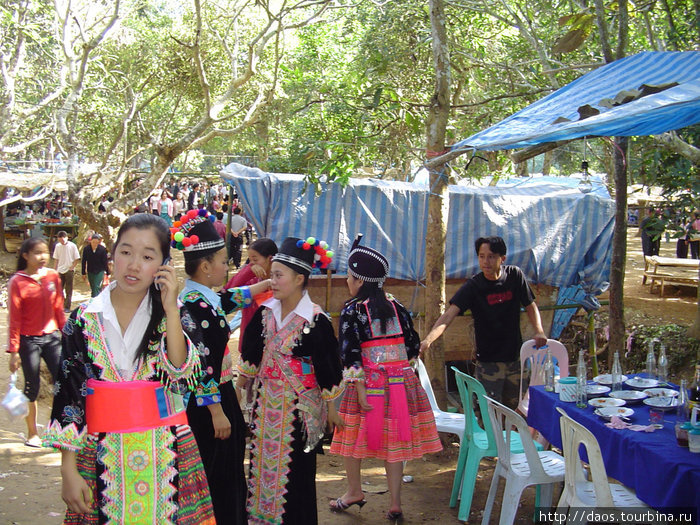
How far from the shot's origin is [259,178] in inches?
311

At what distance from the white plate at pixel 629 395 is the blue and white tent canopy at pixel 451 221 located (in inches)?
160

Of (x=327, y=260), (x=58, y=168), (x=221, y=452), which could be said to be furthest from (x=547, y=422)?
(x=58, y=168)

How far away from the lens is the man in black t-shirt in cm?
551

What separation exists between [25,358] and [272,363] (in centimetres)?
305

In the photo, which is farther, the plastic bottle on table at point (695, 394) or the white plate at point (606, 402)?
the white plate at point (606, 402)

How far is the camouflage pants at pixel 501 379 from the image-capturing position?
568cm

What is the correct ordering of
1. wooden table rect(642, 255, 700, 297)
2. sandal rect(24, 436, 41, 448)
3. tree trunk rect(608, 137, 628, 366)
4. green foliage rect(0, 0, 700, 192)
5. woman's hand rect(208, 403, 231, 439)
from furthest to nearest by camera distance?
1. wooden table rect(642, 255, 700, 297)
2. green foliage rect(0, 0, 700, 192)
3. tree trunk rect(608, 137, 628, 366)
4. sandal rect(24, 436, 41, 448)
5. woman's hand rect(208, 403, 231, 439)

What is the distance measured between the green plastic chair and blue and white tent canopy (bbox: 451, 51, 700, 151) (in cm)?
167

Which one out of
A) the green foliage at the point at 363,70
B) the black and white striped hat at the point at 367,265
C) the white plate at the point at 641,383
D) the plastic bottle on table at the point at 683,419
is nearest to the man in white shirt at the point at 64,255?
the green foliage at the point at 363,70

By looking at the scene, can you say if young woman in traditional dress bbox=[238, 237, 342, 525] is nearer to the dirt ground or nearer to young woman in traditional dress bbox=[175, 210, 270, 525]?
young woman in traditional dress bbox=[175, 210, 270, 525]

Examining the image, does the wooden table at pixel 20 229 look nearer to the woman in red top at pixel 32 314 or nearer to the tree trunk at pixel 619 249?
the woman in red top at pixel 32 314

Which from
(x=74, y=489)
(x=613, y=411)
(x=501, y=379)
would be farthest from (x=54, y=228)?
(x=74, y=489)

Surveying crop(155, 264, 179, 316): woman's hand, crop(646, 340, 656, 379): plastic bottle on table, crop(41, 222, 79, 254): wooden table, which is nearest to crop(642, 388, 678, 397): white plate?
crop(646, 340, 656, 379): plastic bottle on table

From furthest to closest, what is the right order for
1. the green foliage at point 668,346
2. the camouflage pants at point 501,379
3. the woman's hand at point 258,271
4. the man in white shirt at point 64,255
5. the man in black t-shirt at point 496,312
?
the man in white shirt at point 64,255 < the green foliage at point 668,346 < the camouflage pants at point 501,379 < the man in black t-shirt at point 496,312 < the woman's hand at point 258,271
